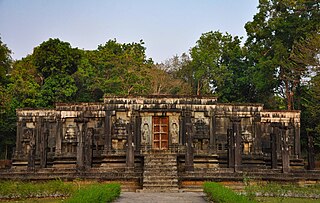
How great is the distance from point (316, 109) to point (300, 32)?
21.9ft

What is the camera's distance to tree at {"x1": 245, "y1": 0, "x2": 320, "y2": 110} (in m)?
32.2

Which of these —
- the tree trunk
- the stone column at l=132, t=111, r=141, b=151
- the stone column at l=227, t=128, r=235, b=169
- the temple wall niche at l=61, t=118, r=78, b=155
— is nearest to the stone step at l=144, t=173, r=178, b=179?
the stone column at l=227, t=128, r=235, b=169

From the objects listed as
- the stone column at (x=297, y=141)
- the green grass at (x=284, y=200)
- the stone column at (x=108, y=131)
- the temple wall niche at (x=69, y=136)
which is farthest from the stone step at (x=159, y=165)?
the stone column at (x=297, y=141)

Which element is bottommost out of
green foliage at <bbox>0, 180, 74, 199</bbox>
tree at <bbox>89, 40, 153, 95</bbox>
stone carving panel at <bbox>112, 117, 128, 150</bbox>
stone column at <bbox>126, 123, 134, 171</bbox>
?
green foliage at <bbox>0, 180, 74, 199</bbox>

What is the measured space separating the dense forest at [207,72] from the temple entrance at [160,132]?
6068 mm

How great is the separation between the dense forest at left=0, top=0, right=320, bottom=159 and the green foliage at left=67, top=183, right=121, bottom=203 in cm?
1432

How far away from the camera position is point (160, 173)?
2016 centimetres

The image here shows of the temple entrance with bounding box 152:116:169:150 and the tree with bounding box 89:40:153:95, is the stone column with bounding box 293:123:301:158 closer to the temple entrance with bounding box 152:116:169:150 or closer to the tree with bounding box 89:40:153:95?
the temple entrance with bounding box 152:116:169:150

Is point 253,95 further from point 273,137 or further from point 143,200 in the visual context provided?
point 143,200

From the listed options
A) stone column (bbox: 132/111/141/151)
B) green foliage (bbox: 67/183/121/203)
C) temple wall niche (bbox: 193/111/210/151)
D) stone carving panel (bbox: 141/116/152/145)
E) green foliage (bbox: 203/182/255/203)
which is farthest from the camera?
temple wall niche (bbox: 193/111/210/151)

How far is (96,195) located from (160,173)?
8.23 meters

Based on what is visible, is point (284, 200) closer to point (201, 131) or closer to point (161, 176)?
point (161, 176)

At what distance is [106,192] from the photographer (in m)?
13.6

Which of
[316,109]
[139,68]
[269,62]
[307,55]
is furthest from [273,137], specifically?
[139,68]
